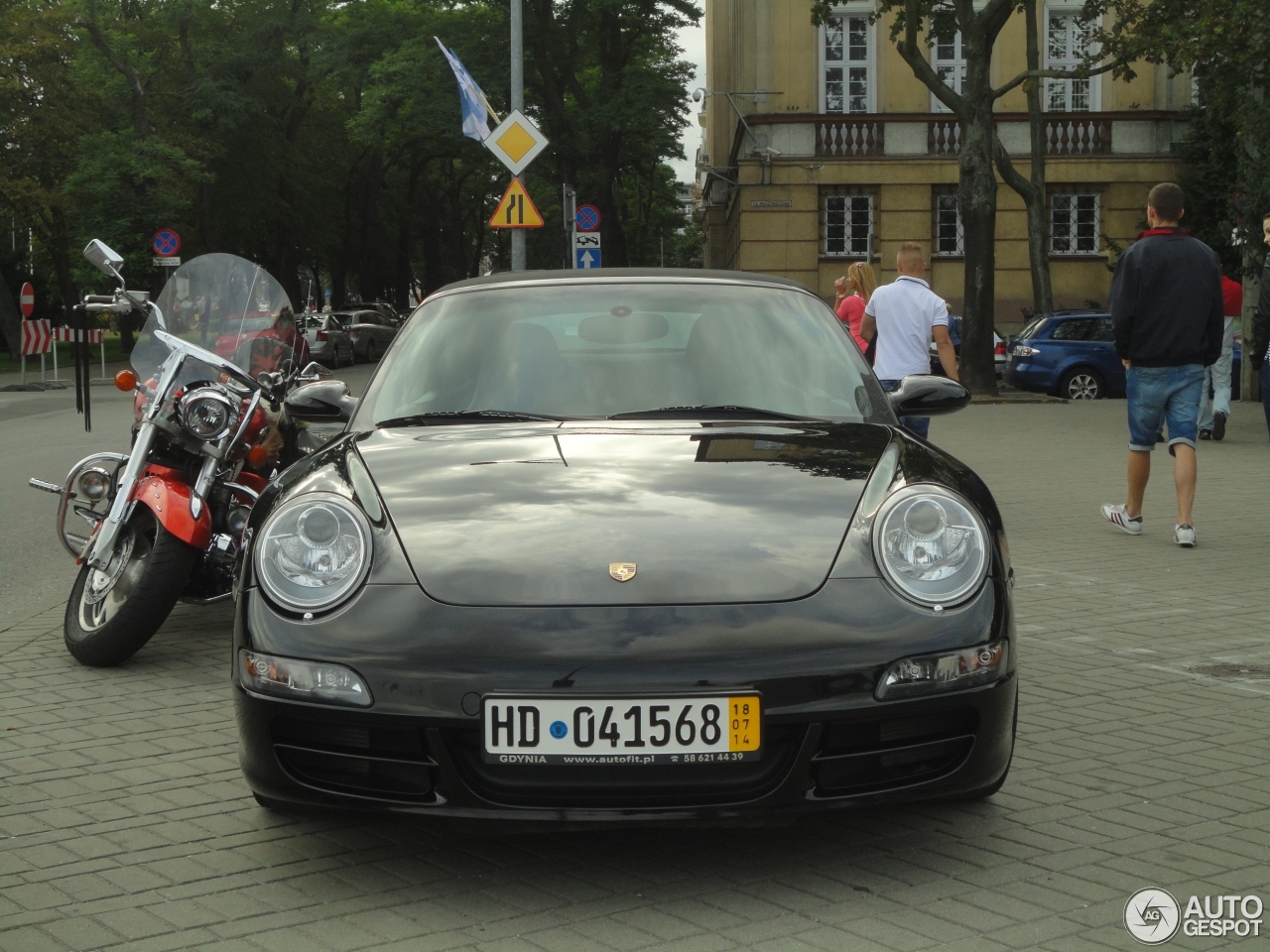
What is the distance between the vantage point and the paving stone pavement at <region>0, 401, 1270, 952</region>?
3.38 meters

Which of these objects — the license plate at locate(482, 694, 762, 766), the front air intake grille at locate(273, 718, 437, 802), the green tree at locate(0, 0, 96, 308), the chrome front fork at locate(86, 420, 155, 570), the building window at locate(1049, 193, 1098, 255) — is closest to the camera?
the license plate at locate(482, 694, 762, 766)

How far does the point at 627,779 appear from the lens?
3.38m

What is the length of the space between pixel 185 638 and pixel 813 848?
384cm

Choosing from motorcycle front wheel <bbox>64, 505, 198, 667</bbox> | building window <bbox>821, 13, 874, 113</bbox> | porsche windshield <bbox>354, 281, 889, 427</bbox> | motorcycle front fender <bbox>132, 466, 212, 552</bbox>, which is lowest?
motorcycle front wheel <bbox>64, 505, 198, 667</bbox>

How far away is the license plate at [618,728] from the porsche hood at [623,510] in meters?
0.24

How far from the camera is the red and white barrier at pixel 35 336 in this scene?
30.3 meters

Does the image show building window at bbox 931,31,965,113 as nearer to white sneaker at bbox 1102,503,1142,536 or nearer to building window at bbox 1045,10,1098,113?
building window at bbox 1045,10,1098,113

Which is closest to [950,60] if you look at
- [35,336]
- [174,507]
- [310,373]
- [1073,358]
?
[1073,358]

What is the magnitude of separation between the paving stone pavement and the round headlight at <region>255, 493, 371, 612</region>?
0.66 meters

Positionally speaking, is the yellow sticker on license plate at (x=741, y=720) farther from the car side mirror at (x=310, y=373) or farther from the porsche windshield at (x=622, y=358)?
the car side mirror at (x=310, y=373)

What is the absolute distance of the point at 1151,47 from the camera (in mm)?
22203

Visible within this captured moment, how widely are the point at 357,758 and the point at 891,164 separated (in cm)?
3779

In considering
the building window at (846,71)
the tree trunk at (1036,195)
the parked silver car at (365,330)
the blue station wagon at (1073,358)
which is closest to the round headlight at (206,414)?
the blue station wagon at (1073,358)

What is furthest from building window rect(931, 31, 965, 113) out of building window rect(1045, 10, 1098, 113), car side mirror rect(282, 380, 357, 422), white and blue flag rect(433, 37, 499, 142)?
car side mirror rect(282, 380, 357, 422)
